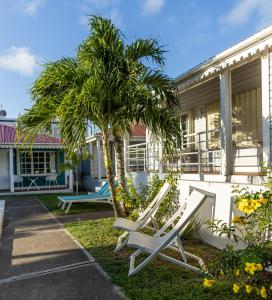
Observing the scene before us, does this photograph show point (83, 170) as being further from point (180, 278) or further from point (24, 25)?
point (180, 278)

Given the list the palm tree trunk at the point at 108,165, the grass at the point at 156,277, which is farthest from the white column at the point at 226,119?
the palm tree trunk at the point at 108,165

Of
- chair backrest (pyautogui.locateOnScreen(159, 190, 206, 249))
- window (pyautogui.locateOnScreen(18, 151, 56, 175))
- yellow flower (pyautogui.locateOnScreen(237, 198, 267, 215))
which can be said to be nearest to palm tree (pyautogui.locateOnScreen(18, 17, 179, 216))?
chair backrest (pyautogui.locateOnScreen(159, 190, 206, 249))

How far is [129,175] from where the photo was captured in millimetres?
11023

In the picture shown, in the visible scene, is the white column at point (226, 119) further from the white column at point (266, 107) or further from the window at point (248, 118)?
the window at point (248, 118)

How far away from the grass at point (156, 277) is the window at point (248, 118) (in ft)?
14.2

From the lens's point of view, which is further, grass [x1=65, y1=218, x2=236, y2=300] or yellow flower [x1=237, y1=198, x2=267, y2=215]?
grass [x1=65, y1=218, x2=236, y2=300]

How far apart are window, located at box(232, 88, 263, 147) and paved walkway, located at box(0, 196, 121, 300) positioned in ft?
19.6

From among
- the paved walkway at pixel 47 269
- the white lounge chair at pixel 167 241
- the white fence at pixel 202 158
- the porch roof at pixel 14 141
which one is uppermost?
the porch roof at pixel 14 141

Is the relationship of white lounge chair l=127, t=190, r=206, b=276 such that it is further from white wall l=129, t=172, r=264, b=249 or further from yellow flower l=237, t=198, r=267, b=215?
yellow flower l=237, t=198, r=267, b=215

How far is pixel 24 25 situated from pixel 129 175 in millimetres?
7509

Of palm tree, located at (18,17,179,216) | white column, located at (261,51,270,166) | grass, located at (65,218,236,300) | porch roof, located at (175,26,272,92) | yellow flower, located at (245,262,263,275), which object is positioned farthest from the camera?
palm tree, located at (18,17,179,216)

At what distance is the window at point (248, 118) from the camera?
907cm

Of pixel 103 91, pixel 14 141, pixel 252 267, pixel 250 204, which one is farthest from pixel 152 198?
pixel 14 141

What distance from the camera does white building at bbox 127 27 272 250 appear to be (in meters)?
5.68
